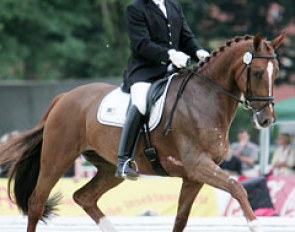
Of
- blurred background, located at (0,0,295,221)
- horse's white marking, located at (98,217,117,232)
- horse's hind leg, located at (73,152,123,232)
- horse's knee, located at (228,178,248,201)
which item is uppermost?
horse's knee, located at (228,178,248,201)

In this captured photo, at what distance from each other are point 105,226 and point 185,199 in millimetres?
976

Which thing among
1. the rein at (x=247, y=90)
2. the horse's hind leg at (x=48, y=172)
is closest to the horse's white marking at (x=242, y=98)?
the rein at (x=247, y=90)

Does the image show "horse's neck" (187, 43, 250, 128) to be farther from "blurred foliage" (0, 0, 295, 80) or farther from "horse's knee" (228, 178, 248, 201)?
"blurred foliage" (0, 0, 295, 80)

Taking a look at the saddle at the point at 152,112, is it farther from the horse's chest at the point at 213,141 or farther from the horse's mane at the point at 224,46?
the horse's chest at the point at 213,141

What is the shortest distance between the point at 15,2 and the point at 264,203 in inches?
487

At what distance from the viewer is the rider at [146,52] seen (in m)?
8.34

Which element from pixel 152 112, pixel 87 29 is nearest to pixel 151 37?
pixel 152 112

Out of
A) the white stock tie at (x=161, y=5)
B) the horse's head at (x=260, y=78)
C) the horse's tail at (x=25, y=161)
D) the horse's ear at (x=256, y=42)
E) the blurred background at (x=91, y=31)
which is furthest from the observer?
the blurred background at (x=91, y=31)

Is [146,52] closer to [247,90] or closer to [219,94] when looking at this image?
[219,94]

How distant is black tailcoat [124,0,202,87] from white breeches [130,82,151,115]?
9cm

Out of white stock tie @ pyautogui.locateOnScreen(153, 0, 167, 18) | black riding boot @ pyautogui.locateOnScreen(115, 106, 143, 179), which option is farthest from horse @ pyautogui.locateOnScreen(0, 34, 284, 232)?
white stock tie @ pyautogui.locateOnScreen(153, 0, 167, 18)

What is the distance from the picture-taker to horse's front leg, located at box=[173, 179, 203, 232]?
8.45 meters

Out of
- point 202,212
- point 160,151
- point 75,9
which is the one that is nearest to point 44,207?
point 160,151

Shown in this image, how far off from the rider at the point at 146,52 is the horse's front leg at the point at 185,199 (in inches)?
19.2
